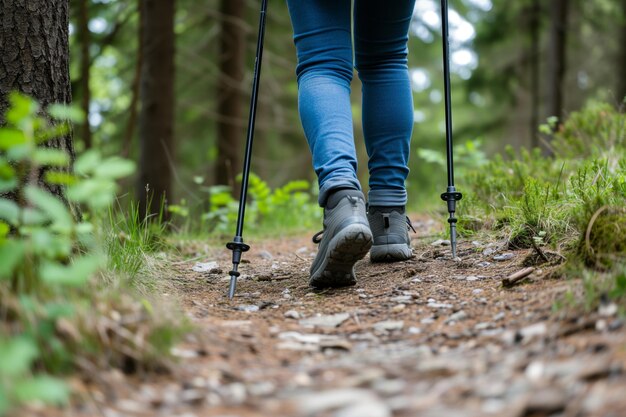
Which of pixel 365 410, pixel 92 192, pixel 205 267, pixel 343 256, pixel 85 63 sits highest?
pixel 85 63

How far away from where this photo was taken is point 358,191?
2273 mm

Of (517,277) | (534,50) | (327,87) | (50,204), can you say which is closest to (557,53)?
(534,50)

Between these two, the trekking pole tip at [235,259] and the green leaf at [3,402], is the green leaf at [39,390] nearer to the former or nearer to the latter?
the green leaf at [3,402]

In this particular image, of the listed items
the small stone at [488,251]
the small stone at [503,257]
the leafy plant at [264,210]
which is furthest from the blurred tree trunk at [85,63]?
the small stone at [503,257]

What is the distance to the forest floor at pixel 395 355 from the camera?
1.19 meters

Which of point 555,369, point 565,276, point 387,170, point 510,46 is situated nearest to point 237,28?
point 387,170

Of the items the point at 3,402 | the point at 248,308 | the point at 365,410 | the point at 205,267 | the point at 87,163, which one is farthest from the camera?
the point at 205,267

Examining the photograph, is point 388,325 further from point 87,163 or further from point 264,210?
point 264,210

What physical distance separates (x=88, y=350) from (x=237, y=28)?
6646 mm

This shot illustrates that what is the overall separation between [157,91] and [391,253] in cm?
375

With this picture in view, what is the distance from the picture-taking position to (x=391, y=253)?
271 cm

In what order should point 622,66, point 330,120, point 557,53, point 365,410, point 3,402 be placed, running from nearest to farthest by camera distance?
point 3,402
point 365,410
point 330,120
point 557,53
point 622,66

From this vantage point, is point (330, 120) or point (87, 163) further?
point (330, 120)

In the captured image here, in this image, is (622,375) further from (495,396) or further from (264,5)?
(264,5)
